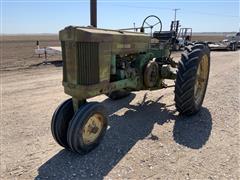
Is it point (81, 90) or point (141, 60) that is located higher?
point (141, 60)

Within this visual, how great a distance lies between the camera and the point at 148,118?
18.7 feet

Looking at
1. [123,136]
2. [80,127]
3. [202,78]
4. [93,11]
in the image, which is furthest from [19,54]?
[80,127]

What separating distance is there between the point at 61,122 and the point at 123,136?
1.12 metres

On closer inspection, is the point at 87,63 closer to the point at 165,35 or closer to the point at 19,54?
the point at 165,35

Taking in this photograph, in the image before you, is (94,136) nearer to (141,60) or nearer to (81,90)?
(81,90)

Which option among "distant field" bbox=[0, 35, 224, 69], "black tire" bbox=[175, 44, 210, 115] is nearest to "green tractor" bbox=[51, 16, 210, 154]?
"black tire" bbox=[175, 44, 210, 115]

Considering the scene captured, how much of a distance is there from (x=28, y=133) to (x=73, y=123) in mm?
1606

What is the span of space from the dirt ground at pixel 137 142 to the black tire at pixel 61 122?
0.21 m

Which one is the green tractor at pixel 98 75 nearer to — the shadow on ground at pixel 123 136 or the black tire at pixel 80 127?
the black tire at pixel 80 127

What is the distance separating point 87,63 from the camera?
4113 mm

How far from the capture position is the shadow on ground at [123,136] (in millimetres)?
3826

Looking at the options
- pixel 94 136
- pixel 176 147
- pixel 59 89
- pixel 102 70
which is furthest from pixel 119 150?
pixel 59 89

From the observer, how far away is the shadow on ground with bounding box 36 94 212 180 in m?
3.83

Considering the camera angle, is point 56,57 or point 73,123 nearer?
point 73,123
